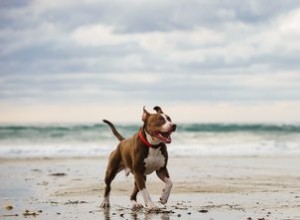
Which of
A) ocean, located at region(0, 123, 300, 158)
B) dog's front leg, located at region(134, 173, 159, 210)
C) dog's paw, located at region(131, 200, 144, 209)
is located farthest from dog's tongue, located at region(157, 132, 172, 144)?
ocean, located at region(0, 123, 300, 158)

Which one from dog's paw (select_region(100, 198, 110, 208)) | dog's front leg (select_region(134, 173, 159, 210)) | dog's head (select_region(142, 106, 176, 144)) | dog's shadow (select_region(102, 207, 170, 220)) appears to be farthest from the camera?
dog's paw (select_region(100, 198, 110, 208))

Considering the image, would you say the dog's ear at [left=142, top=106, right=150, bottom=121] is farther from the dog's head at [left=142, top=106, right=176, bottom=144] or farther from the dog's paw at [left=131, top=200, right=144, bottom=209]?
the dog's paw at [left=131, top=200, right=144, bottom=209]

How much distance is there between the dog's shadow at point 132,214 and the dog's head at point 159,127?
3.62 feet

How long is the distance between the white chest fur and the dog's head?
221 mm

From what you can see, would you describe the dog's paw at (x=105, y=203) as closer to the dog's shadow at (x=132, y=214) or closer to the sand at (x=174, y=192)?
the sand at (x=174, y=192)

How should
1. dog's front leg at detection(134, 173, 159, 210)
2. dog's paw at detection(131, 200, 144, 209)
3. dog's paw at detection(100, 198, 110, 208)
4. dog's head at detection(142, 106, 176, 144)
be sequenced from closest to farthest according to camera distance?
dog's head at detection(142, 106, 176, 144)
dog's front leg at detection(134, 173, 159, 210)
dog's paw at detection(131, 200, 144, 209)
dog's paw at detection(100, 198, 110, 208)

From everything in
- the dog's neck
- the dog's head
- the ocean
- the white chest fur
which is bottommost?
the ocean

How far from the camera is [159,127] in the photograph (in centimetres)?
1022

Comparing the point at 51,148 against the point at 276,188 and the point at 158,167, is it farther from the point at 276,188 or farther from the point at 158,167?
the point at 158,167

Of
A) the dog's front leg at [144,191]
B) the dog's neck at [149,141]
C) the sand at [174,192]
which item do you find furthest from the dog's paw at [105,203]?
the dog's neck at [149,141]

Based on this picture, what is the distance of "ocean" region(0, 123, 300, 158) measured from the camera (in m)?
30.4

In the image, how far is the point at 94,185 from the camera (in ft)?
49.0

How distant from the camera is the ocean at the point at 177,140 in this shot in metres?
30.4

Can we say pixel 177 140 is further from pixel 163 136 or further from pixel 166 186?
pixel 163 136
